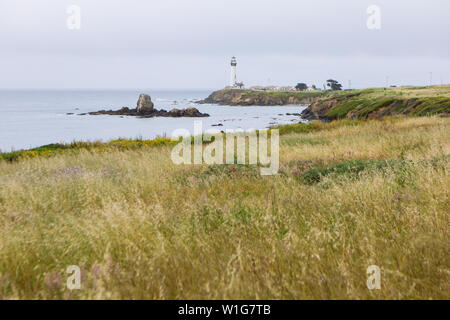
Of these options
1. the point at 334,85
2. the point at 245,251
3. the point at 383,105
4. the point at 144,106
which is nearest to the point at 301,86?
the point at 334,85

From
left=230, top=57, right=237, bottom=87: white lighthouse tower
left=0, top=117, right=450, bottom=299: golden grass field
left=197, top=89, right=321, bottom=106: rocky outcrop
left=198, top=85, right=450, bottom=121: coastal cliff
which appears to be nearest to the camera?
left=0, top=117, right=450, bottom=299: golden grass field

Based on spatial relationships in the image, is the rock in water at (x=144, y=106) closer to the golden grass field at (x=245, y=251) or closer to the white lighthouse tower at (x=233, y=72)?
the golden grass field at (x=245, y=251)

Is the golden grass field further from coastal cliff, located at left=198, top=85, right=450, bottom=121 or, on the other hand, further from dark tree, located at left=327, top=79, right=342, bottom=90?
dark tree, located at left=327, top=79, right=342, bottom=90

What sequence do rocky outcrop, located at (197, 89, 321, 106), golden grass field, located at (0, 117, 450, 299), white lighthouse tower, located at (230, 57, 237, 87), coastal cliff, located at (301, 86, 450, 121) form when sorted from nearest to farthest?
golden grass field, located at (0, 117, 450, 299) < coastal cliff, located at (301, 86, 450, 121) < rocky outcrop, located at (197, 89, 321, 106) < white lighthouse tower, located at (230, 57, 237, 87)

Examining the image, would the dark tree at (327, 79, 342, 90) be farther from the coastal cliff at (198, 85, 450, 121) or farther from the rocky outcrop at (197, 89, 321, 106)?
the coastal cliff at (198, 85, 450, 121)

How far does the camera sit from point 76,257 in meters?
3.34

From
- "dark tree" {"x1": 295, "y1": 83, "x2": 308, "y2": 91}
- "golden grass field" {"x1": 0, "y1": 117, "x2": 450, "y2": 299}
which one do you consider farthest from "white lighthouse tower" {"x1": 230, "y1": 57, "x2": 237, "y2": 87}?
"golden grass field" {"x1": 0, "y1": 117, "x2": 450, "y2": 299}

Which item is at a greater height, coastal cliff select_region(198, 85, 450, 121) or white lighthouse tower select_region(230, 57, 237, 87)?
white lighthouse tower select_region(230, 57, 237, 87)

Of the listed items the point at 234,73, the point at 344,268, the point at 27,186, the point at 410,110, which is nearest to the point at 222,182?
the point at 27,186

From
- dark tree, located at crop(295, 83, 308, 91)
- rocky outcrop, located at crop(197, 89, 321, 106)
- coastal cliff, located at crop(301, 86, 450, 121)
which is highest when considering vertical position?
dark tree, located at crop(295, 83, 308, 91)

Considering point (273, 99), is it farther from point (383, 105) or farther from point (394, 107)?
point (394, 107)

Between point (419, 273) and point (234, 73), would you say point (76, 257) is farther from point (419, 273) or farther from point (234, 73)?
point (234, 73)

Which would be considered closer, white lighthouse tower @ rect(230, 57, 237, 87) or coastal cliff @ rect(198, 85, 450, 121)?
coastal cliff @ rect(198, 85, 450, 121)
